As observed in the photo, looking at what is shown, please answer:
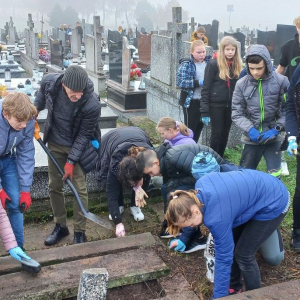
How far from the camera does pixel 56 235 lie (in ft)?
12.3

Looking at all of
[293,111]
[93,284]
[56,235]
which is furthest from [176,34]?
[93,284]

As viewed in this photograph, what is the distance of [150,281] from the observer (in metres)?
3.02

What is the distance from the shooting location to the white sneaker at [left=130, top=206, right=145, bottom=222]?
4133 mm

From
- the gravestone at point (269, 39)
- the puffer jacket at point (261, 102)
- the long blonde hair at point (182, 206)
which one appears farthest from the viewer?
the gravestone at point (269, 39)

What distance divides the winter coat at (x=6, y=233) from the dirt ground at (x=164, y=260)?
73 cm

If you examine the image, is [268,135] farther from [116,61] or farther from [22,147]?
[116,61]

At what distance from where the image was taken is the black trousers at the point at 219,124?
15.6ft

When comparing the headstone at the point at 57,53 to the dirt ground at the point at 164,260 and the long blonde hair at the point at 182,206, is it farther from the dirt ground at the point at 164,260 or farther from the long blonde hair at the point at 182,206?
the long blonde hair at the point at 182,206

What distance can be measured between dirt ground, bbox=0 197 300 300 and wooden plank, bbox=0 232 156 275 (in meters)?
0.18

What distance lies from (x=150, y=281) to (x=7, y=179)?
4.24 feet

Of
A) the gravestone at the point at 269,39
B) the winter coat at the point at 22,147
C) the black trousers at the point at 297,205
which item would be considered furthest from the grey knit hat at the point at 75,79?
the gravestone at the point at 269,39

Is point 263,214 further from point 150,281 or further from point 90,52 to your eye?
point 90,52

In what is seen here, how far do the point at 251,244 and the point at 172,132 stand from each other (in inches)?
58.8

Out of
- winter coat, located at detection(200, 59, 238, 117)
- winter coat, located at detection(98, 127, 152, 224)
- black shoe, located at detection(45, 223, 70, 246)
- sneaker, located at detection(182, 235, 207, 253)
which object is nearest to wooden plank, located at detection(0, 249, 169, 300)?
sneaker, located at detection(182, 235, 207, 253)
